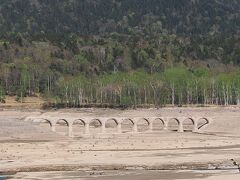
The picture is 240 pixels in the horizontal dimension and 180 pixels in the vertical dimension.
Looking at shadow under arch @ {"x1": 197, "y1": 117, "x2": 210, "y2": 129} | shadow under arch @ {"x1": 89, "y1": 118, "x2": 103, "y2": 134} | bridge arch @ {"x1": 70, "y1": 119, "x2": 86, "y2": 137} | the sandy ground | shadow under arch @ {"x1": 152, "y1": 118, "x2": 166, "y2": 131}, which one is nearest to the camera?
the sandy ground

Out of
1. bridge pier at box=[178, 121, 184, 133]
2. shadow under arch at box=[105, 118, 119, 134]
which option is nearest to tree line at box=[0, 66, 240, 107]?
shadow under arch at box=[105, 118, 119, 134]

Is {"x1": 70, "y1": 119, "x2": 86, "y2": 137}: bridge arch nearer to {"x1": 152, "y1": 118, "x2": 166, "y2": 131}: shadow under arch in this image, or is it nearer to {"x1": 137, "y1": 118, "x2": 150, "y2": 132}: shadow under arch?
{"x1": 137, "y1": 118, "x2": 150, "y2": 132}: shadow under arch

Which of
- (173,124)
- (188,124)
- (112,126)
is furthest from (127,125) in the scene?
(188,124)

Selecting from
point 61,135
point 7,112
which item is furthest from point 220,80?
point 61,135

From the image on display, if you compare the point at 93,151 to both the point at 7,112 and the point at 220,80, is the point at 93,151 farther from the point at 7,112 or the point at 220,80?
the point at 220,80

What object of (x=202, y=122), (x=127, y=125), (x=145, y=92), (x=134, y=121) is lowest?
(x=127, y=125)

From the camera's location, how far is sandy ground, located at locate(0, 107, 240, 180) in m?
55.1

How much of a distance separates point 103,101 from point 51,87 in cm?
2367

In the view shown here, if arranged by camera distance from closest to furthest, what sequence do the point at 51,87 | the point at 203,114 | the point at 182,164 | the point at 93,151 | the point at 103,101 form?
the point at 182,164, the point at 93,151, the point at 203,114, the point at 103,101, the point at 51,87

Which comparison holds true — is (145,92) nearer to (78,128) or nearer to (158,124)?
(158,124)

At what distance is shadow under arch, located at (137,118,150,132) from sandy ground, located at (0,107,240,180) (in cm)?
38

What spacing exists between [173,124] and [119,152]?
47199 mm

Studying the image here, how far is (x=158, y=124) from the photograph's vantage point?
381 ft

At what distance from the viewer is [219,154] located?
66.7 metres
